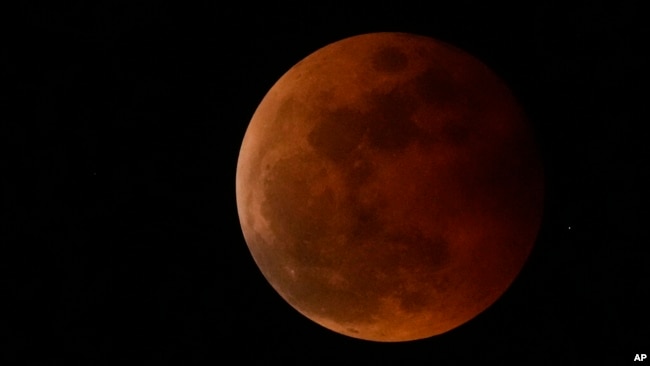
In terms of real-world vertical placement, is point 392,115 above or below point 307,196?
Answer: above

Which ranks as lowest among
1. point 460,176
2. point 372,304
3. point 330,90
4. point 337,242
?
point 372,304

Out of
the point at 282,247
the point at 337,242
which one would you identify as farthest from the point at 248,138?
the point at 337,242

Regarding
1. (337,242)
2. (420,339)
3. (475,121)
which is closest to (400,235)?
(337,242)

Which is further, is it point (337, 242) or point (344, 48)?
point (344, 48)

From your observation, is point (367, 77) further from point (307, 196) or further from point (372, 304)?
point (372, 304)

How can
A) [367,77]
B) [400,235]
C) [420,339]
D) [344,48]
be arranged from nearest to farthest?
[400,235]
[367,77]
[344,48]
[420,339]

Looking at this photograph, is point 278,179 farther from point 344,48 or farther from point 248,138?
point 344,48

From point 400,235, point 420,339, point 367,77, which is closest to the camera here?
point 400,235

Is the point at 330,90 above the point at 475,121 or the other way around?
above

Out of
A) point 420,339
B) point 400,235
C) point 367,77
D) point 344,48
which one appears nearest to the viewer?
point 400,235
